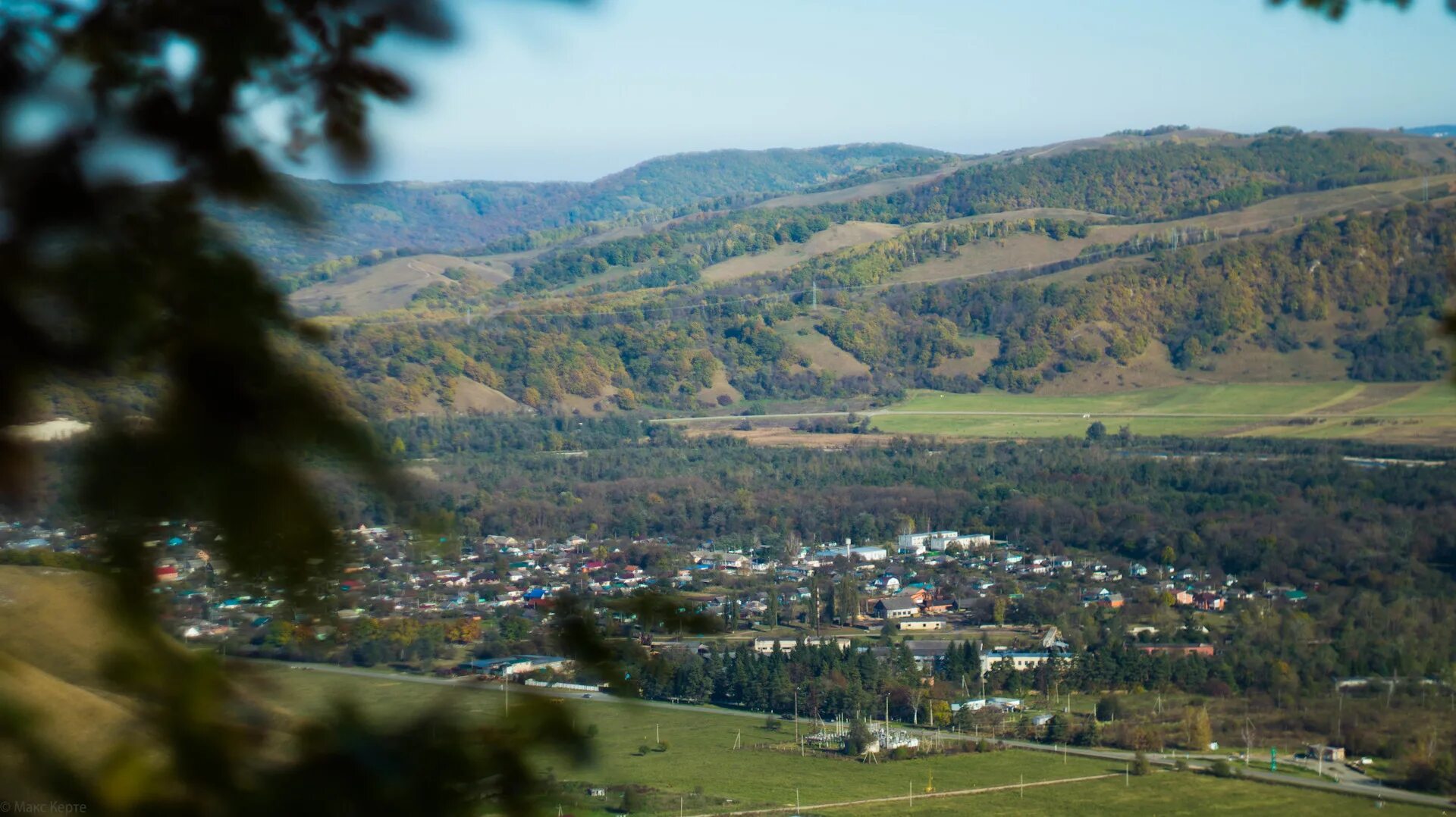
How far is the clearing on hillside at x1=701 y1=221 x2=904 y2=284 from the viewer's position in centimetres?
5762

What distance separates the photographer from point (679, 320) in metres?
45.5

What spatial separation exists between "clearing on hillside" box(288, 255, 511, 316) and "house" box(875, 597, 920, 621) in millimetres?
24954

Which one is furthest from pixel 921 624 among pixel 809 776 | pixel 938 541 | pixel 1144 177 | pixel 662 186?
pixel 662 186

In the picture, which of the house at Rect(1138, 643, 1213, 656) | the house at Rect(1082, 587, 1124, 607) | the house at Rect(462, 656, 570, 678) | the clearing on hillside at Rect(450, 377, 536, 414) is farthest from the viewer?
the clearing on hillside at Rect(450, 377, 536, 414)

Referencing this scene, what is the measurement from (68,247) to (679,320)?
4445cm

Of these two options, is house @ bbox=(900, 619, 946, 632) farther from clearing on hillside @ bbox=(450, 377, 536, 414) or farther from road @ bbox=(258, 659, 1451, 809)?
clearing on hillside @ bbox=(450, 377, 536, 414)

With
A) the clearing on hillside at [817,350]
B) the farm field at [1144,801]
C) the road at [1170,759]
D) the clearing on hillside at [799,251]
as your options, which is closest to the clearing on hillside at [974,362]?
the clearing on hillside at [817,350]

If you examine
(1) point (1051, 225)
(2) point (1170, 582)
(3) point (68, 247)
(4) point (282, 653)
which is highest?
(1) point (1051, 225)

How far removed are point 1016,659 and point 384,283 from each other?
4146 cm

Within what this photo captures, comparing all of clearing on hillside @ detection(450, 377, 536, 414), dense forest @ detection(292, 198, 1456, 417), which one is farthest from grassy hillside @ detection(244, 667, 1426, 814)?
dense forest @ detection(292, 198, 1456, 417)

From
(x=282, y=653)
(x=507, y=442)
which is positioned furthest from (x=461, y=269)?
(x=282, y=653)

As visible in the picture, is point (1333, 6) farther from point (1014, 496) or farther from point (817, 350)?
point (817, 350)

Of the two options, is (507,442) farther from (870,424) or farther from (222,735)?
(222,735)

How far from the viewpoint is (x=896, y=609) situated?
18297 millimetres
